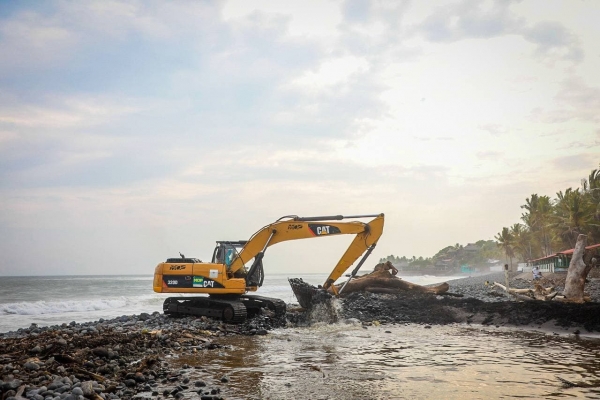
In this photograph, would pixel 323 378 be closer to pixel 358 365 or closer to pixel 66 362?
pixel 358 365

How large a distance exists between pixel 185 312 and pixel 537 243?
255ft

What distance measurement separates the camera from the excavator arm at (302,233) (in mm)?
15281

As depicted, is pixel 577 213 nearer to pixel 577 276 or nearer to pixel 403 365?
pixel 577 276

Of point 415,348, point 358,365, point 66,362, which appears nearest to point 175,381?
point 66,362

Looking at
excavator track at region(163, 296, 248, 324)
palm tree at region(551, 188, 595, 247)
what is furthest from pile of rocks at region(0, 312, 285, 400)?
palm tree at region(551, 188, 595, 247)

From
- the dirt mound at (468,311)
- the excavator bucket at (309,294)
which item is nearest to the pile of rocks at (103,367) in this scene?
the excavator bucket at (309,294)

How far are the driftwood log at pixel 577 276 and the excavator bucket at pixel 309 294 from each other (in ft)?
30.9

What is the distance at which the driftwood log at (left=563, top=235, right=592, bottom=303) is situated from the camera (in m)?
16.8

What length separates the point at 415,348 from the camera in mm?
10484

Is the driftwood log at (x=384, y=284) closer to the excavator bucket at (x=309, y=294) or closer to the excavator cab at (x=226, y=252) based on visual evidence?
the excavator bucket at (x=309, y=294)

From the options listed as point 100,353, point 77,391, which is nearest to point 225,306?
point 100,353

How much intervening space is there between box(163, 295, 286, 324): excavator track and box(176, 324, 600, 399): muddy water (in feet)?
6.00

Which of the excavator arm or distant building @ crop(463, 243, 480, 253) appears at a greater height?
the excavator arm

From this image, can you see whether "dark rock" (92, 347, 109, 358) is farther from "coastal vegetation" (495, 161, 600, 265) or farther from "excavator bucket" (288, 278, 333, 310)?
"coastal vegetation" (495, 161, 600, 265)
